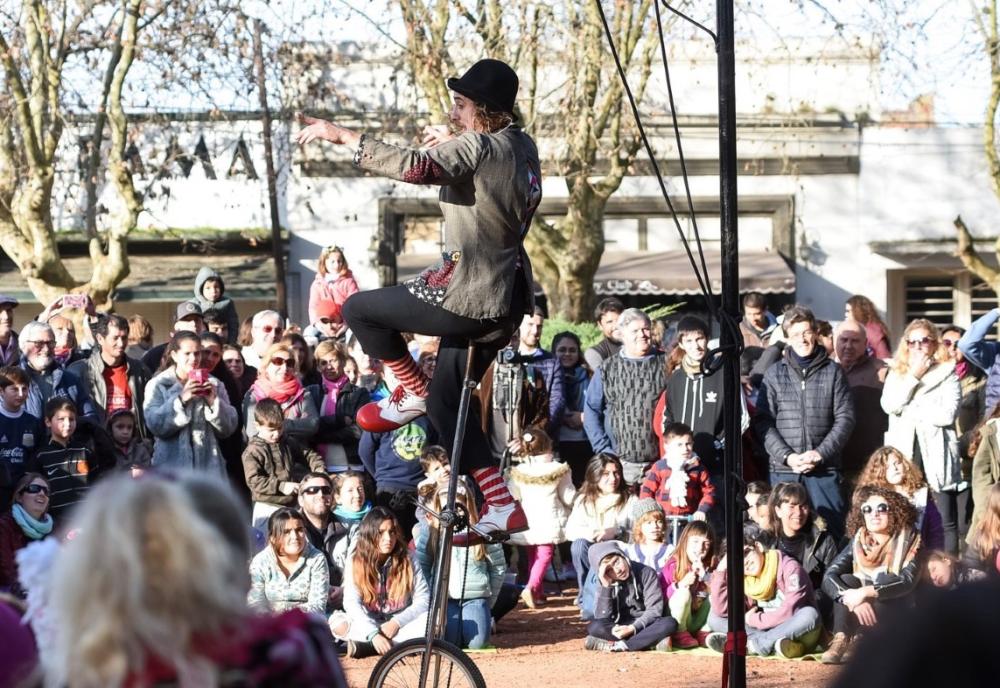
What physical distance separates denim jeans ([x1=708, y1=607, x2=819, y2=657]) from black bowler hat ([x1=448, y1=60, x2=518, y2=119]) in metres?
3.36

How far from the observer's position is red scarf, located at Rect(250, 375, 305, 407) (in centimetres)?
766

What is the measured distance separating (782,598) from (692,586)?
0.43 m

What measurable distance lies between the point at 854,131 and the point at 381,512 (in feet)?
43.7

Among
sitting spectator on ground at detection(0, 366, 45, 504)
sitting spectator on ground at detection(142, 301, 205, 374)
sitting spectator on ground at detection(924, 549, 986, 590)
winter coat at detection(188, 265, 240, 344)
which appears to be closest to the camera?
sitting spectator on ground at detection(924, 549, 986, 590)

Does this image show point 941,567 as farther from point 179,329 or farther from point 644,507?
point 179,329

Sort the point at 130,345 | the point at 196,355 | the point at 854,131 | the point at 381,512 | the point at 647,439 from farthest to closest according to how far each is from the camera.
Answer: the point at 854,131 < the point at 130,345 < the point at 647,439 < the point at 196,355 < the point at 381,512

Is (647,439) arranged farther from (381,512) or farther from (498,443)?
(381,512)

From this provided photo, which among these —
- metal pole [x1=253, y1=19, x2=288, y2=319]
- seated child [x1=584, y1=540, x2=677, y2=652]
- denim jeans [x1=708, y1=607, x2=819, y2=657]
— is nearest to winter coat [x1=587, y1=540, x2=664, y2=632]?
seated child [x1=584, y1=540, x2=677, y2=652]

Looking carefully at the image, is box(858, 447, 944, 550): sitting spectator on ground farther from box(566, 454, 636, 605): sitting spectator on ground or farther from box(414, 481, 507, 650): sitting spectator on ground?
box(414, 481, 507, 650): sitting spectator on ground

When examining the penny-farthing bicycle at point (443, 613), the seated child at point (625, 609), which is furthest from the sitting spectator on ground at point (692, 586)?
the penny-farthing bicycle at point (443, 613)

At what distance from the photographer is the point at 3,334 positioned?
764cm

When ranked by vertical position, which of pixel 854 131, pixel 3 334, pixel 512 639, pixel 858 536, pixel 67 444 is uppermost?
pixel 854 131

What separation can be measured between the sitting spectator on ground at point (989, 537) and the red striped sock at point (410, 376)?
260 cm

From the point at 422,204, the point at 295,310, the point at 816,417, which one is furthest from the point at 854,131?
the point at 816,417
